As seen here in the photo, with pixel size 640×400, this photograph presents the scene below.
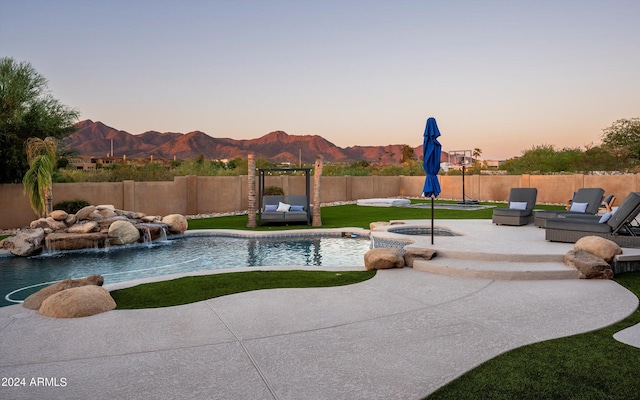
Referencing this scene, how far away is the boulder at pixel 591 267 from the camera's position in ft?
20.7

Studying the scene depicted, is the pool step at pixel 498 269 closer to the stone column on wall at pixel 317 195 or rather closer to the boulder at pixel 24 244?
the stone column on wall at pixel 317 195

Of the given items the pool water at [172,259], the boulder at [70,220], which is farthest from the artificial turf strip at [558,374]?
the boulder at [70,220]

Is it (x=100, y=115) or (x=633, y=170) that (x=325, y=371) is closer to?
(x=100, y=115)

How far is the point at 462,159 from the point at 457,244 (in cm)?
1558

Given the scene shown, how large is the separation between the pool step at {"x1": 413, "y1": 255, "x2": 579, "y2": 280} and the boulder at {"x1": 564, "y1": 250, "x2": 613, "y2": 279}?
0.10 metres

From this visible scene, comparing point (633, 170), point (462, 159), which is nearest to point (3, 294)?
point (462, 159)

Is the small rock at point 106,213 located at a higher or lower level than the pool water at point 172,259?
higher

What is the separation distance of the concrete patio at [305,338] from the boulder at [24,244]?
5362 mm

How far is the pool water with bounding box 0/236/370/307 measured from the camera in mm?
7961

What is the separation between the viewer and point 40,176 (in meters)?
12.5

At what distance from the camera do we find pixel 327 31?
20.2 m

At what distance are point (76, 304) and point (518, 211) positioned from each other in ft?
34.4

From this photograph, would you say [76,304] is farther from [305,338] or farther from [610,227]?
[610,227]

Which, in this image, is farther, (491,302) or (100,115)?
(100,115)
